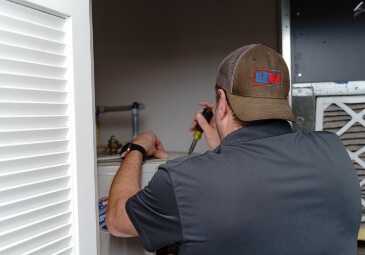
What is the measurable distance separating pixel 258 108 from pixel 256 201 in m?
0.25

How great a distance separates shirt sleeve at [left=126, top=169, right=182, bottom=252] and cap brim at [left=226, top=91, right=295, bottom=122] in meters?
0.26

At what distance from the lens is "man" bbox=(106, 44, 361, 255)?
824 mm

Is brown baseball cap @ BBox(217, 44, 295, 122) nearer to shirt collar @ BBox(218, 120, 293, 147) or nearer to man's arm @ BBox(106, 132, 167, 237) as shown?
shirt collar @ BBox(218, 120, 293, 147)

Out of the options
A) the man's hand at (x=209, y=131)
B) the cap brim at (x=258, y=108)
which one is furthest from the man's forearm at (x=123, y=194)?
the cap brim at (x=258, y=108)

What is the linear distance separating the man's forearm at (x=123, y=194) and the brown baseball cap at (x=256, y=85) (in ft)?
1.27

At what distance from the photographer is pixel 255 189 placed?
822 millimetres

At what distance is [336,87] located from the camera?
115 centimetres

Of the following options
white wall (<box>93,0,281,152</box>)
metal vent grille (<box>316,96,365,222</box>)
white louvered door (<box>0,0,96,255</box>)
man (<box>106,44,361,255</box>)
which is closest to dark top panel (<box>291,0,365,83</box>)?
metal vent grille (<box>316,96,365,222</box>)

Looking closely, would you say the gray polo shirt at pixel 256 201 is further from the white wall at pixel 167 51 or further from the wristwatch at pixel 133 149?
the white wall at pixel 167 51

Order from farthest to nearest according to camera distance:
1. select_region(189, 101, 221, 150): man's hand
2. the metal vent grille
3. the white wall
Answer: the white wall < select_region(189, 101, 221, 150): man's hand < the metal vent grille

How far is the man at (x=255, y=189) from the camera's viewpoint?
0.82 meters

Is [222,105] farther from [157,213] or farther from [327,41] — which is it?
[327,41]

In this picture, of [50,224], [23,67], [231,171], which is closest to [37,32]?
[23,67]

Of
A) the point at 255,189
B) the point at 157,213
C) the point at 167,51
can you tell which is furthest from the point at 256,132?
the point at 167,51
